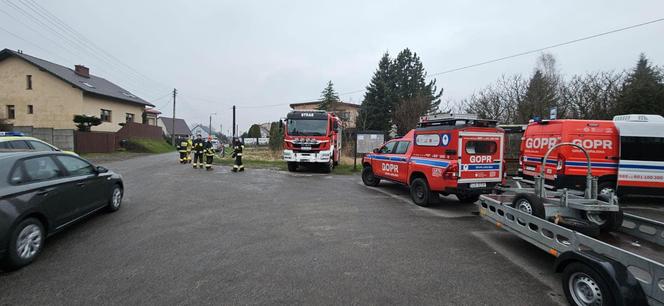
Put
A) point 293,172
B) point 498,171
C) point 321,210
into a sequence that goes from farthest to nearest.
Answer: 1. point 293,172
2. point 498,171
3. point 321,210

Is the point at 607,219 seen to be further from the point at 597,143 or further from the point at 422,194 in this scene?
the point at 597,143

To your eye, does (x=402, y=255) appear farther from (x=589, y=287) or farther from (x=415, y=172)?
(x=415, y=172)

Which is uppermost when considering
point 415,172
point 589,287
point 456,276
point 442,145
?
point 442,145

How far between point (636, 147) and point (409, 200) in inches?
244

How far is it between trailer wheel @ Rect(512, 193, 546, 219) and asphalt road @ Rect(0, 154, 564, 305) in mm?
607

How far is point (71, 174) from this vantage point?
15.9 ft

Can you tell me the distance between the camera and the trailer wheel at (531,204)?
4.27 m

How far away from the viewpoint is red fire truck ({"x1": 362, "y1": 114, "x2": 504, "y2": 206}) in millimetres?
6680

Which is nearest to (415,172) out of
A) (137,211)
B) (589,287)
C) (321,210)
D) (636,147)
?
(321,210)


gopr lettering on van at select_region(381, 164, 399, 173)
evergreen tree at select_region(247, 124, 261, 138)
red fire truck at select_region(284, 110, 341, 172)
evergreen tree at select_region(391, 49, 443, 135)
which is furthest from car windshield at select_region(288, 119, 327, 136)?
evergreen tree at select_region(247, 124, 261, 138)

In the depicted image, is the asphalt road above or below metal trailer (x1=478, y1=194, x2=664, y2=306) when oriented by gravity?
below

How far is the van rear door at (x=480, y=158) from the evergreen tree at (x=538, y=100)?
512 inches

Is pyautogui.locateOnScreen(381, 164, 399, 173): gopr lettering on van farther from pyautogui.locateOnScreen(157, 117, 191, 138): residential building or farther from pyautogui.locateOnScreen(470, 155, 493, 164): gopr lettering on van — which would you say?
pyautogui.locateOnScreen(157, 117, 191, 138): residential building

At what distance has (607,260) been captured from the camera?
8.80 feet
